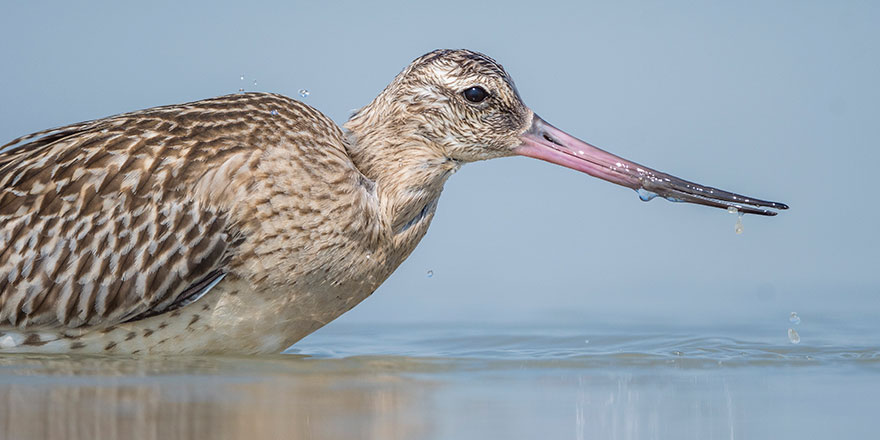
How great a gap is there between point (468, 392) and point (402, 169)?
1780 mm

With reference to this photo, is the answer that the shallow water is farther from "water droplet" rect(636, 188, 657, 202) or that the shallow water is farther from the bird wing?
"water droplet" rect(636, 188, 657, 202)

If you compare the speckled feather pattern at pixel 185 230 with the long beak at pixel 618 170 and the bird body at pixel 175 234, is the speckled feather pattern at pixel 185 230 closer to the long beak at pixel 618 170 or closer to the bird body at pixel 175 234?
the bird body at pixel 175 234

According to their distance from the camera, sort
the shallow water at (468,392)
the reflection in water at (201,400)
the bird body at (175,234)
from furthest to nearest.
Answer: the bird body at (175,234) → the shallow water at (468,392) → the reflection in water at (201,400)

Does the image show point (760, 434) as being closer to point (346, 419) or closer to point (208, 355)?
point (346, 419)

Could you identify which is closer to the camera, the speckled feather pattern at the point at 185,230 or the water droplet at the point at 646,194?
the speckled feather pattern at the point at 185,230

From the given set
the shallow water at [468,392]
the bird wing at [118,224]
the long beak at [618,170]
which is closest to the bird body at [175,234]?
the bird wing at [118,224]

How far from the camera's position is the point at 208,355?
23.5 ft

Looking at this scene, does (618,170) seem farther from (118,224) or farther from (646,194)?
(118,224)

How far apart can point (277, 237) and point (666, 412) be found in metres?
2.36

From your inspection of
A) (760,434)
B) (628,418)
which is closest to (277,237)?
(628,418)

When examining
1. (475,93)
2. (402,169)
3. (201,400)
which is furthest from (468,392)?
(475,93)

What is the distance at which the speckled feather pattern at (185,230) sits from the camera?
6.83 meters

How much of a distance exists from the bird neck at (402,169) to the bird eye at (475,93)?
1.14 feet

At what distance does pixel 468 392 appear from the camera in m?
5.98
